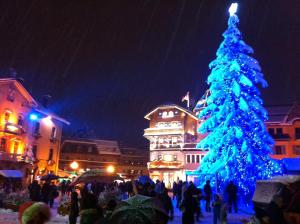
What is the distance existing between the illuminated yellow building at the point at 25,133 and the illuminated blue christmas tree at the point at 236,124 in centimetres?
2579

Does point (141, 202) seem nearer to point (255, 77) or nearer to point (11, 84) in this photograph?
point (255, 77)

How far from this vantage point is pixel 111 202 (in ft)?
23.2

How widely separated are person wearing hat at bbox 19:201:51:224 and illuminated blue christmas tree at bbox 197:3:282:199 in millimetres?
20470

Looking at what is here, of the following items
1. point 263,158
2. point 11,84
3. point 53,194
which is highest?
point 11,84

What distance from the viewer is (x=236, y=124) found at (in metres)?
24.5

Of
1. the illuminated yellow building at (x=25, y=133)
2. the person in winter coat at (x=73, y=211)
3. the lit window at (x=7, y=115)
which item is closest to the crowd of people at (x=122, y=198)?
the person in winter coat at (x=73, y=211)

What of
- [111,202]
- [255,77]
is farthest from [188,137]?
[111,202]

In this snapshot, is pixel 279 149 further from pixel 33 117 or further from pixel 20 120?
pixel 20 120

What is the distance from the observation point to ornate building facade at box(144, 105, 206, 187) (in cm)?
5412

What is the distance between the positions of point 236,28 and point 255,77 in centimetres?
438

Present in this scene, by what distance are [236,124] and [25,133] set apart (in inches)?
1214

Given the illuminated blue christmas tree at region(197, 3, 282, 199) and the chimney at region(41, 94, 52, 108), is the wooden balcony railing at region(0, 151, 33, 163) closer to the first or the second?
the chimney at region(41, 94, 52, 108)

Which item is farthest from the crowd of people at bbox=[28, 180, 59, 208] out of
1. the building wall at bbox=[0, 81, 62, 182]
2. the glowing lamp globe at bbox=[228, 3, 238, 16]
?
the glowing lamp globe at bbox=[228, 3, 238, 16]

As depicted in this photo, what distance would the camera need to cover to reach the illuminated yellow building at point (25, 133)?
3978 centimetres
